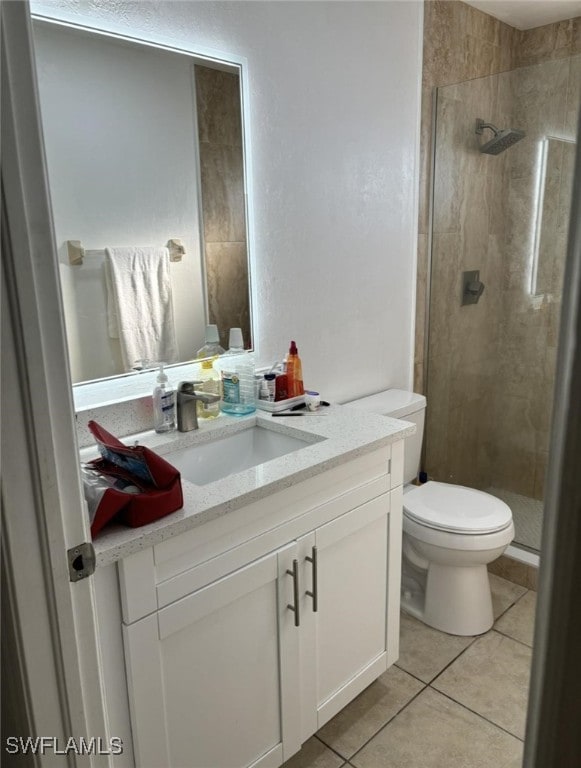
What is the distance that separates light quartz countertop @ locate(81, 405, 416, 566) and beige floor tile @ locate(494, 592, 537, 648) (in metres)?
1.04

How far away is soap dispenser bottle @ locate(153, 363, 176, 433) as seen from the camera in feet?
5.29

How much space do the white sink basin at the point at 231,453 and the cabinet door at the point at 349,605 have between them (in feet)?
0.93

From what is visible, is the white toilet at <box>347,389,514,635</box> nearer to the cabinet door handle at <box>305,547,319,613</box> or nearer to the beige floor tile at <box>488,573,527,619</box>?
the beige floor tile at <box>488,573,527,619</box>

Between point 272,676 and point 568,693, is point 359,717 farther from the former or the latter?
point 568,693

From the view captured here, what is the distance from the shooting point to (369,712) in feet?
5.98

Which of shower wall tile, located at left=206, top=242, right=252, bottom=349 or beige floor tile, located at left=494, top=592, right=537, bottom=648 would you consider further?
beige floor tile, located at left=494, top=592, right=537, bottom=648

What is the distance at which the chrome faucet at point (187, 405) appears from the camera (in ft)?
5.35

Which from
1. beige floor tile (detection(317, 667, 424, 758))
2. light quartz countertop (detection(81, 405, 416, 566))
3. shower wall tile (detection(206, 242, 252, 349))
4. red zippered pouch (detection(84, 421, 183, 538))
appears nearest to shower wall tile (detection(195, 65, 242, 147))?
shower wall tile (detection(206, 242, 252, 349))

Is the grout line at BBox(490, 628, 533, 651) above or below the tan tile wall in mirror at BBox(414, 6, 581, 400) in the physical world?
Answer: below

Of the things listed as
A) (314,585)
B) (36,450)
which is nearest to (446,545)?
(314,585)

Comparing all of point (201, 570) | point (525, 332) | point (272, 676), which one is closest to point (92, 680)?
point (201, 570)

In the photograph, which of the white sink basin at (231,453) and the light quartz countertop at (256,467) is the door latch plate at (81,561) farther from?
the white sink basin at (231,453)

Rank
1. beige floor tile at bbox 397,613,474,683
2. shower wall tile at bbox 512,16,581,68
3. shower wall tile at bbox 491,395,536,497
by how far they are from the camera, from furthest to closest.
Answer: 1. shower wall tile at bbox 491,395,536,497
2. shower wall tile at bbox 512,16,581,68
3. beige floor tile at bbox 397,613,474,683

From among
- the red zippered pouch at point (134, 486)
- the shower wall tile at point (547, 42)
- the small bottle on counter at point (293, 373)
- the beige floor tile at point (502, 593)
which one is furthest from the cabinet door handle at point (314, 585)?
the shower wall tile at point (547, 42)
